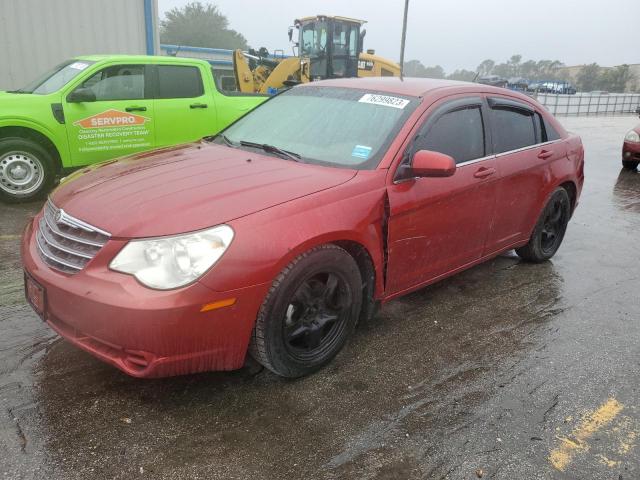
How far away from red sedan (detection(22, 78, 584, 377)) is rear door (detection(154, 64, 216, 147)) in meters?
3.23

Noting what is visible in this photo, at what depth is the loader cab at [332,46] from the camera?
1459cm

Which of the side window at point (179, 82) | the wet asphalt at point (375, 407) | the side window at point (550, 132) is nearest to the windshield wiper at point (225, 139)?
the wet asphalt at point (375, 407)

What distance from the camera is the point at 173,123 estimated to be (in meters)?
7.00

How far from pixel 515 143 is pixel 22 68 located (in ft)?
29.4

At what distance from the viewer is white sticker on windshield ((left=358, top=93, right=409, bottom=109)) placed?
3475 millimetres

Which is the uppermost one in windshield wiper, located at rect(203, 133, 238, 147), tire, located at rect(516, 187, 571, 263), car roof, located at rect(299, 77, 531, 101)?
car roof, located at rect(299, 77, 531, 101)

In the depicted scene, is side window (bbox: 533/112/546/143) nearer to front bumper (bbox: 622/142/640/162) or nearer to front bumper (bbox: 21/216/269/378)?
front bumper (bbox: 21/216/269/378)

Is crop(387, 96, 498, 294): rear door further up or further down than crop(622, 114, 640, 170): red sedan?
further up

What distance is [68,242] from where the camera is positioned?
263 cm

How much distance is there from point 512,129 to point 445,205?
3.91 ft

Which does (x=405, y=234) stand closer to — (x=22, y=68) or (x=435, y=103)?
(x=435, y=103)

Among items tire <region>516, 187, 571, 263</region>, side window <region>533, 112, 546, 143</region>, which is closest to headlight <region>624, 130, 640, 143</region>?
tire <region>516, 187, 571, 263</region>

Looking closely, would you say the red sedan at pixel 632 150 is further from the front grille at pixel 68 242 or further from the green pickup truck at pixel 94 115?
the front grille at pixel 68 242

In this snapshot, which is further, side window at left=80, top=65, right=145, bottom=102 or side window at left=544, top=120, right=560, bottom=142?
side window at left=80, top=65, right=145, bottom=102
